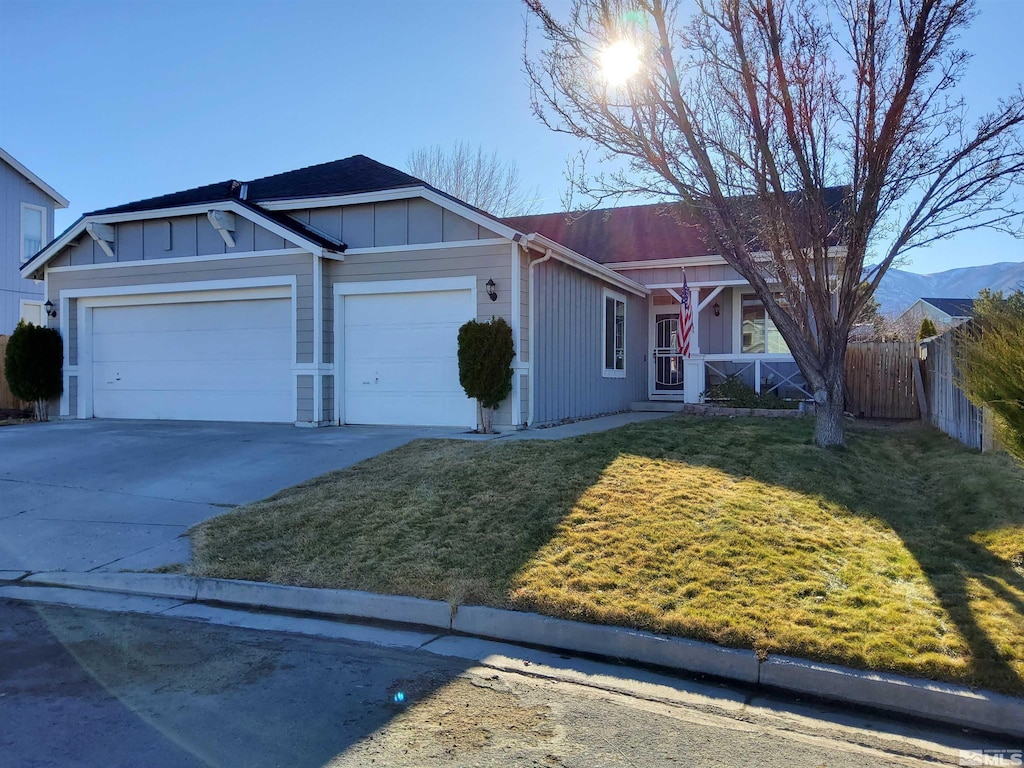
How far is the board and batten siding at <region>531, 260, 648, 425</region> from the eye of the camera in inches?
473

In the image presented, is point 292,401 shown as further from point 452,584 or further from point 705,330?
point 705,330

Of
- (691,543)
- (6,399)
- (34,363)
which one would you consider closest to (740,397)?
(691,543)

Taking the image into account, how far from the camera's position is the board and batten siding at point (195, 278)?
12.1 metres

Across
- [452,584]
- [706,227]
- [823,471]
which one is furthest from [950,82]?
[452,584]

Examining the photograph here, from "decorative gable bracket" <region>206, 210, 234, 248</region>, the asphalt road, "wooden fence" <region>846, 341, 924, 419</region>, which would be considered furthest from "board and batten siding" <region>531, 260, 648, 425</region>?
the asphalt road

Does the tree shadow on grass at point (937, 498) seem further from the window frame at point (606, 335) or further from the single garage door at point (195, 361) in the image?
the single garage door at point (195, 361)

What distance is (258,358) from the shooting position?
12.7m

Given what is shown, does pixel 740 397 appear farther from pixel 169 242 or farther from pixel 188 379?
pixel 169 242

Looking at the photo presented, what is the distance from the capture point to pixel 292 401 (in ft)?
40.8

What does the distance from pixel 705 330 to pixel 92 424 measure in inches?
514

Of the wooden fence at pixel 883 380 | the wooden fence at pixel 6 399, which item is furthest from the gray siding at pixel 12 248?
the wooden fence at pixel 883 380

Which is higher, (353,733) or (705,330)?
(705,330)

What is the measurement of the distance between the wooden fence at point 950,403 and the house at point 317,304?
5972mm

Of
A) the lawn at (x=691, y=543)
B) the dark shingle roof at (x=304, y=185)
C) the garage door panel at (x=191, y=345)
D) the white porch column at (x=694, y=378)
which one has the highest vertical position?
the dark shingle roof at (x=304, y=185)
